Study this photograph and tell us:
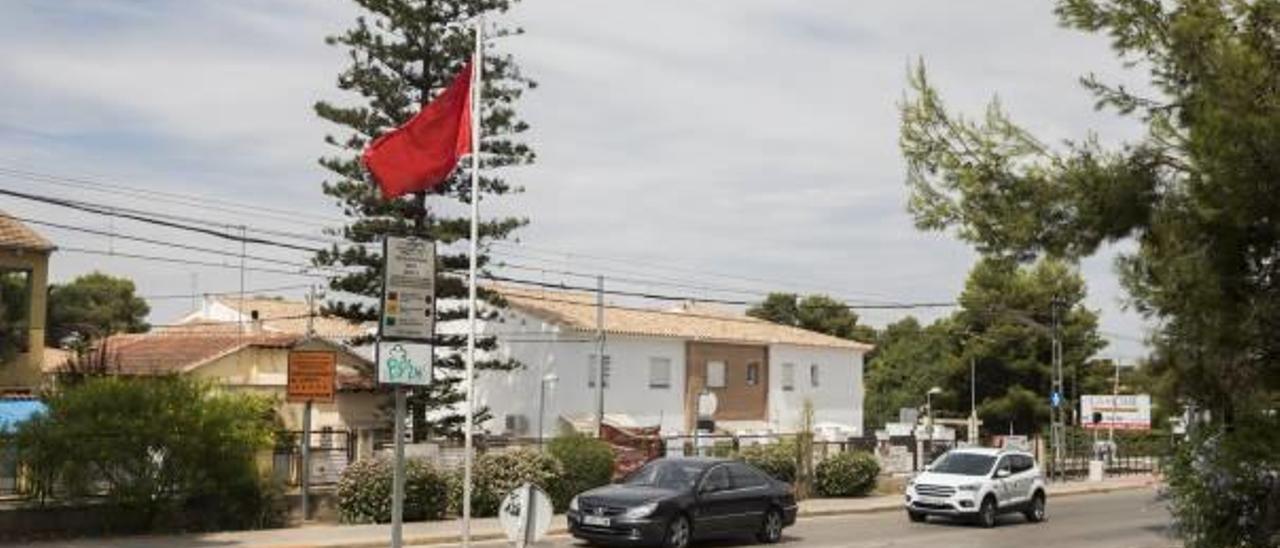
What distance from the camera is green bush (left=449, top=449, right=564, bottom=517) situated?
28.3 m

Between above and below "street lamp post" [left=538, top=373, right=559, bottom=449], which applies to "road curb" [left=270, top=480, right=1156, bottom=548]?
below

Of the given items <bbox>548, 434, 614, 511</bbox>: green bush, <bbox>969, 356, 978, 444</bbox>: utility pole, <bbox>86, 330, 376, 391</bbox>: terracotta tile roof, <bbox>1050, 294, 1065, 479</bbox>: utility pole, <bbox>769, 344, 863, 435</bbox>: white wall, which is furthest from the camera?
<bbox>969, 356, 978, 444</bbox>: utility pole

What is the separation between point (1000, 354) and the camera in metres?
68.6

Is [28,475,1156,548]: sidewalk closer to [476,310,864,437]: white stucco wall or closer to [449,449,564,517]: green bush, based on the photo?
[449,449,564,517]: green bush

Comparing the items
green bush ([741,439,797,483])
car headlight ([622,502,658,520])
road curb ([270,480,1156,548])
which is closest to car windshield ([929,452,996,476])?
road curb ([270,480,1156,548])

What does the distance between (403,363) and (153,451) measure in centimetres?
1512

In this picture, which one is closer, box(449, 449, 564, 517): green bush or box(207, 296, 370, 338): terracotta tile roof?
box(449, 449, 564, 517): green bush

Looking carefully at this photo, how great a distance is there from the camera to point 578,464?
3058cm

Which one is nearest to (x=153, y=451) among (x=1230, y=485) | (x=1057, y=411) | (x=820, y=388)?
(x=1230, y=485)

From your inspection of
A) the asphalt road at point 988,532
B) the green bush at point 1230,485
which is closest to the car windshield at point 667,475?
the asphalt road at point 988,532

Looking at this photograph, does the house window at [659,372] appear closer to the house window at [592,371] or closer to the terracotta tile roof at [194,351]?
the house window at [592,371]

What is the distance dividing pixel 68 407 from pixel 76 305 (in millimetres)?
66904

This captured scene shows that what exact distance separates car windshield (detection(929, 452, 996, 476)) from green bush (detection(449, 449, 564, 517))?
27.2ft

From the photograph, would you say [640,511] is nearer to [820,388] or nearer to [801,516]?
[801,516]
